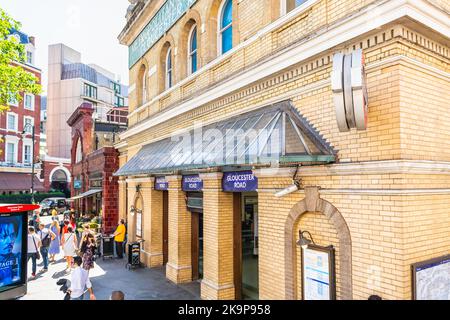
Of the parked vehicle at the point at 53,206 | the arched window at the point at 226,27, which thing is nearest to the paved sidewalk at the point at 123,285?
the arched window at the point at 226,27

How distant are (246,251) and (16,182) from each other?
36.1m

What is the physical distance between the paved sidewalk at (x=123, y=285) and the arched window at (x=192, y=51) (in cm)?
676

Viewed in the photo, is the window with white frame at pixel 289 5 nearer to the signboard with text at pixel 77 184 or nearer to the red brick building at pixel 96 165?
the red brick building at pixel 96 165

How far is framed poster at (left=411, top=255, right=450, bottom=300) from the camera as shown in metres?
4.84

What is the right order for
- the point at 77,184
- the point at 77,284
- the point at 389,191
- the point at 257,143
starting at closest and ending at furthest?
1. the point at 389,191
2. the point at 257,143
3. the point at 77,284
4. the point at 77,184

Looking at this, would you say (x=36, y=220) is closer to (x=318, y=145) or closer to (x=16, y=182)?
(x=318, y=145)

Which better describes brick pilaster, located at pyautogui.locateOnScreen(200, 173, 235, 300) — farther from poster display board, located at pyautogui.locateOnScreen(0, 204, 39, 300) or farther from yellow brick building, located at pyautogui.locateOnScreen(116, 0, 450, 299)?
poster display board, located at pyautogui.locateOnScreen(0, 204, 39, 300)

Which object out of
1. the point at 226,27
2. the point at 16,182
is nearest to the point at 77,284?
the point at 226,27

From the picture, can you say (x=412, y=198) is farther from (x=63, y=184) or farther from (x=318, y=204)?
(x=63, y=184)

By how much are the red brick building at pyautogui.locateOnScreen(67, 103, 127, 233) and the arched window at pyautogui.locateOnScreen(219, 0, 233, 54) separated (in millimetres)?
11543

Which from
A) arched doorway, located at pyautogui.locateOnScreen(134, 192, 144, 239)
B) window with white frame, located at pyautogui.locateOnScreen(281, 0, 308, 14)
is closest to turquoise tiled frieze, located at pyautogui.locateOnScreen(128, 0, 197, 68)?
window with white frame, located at pyautogui.locateOnScreen(281, 0, 308, 14)

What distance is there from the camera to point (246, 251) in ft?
49.5

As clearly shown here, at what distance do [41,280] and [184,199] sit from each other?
5.44 meters

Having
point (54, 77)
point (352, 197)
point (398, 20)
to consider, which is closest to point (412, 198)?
point (352, 197)
